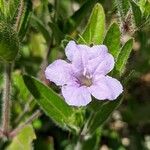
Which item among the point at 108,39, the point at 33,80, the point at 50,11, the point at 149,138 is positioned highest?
the point at 108,39

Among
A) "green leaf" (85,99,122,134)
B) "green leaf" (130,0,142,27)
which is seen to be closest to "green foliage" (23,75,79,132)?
"green leaf" (85,99,122,134)

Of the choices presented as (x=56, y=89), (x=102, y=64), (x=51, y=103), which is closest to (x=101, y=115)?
(x=51, y=103)

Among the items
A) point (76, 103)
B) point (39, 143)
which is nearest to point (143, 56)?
point (39, 143)

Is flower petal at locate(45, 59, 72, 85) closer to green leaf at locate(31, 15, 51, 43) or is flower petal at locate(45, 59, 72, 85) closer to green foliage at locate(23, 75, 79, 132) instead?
green foliage at locate(23, 75, 79, 132)

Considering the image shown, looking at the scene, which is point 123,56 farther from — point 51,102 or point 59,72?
point 51,102

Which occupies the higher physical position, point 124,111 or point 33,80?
point 33,80

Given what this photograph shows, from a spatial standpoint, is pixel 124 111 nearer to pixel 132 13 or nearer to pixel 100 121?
pixel 100 121
